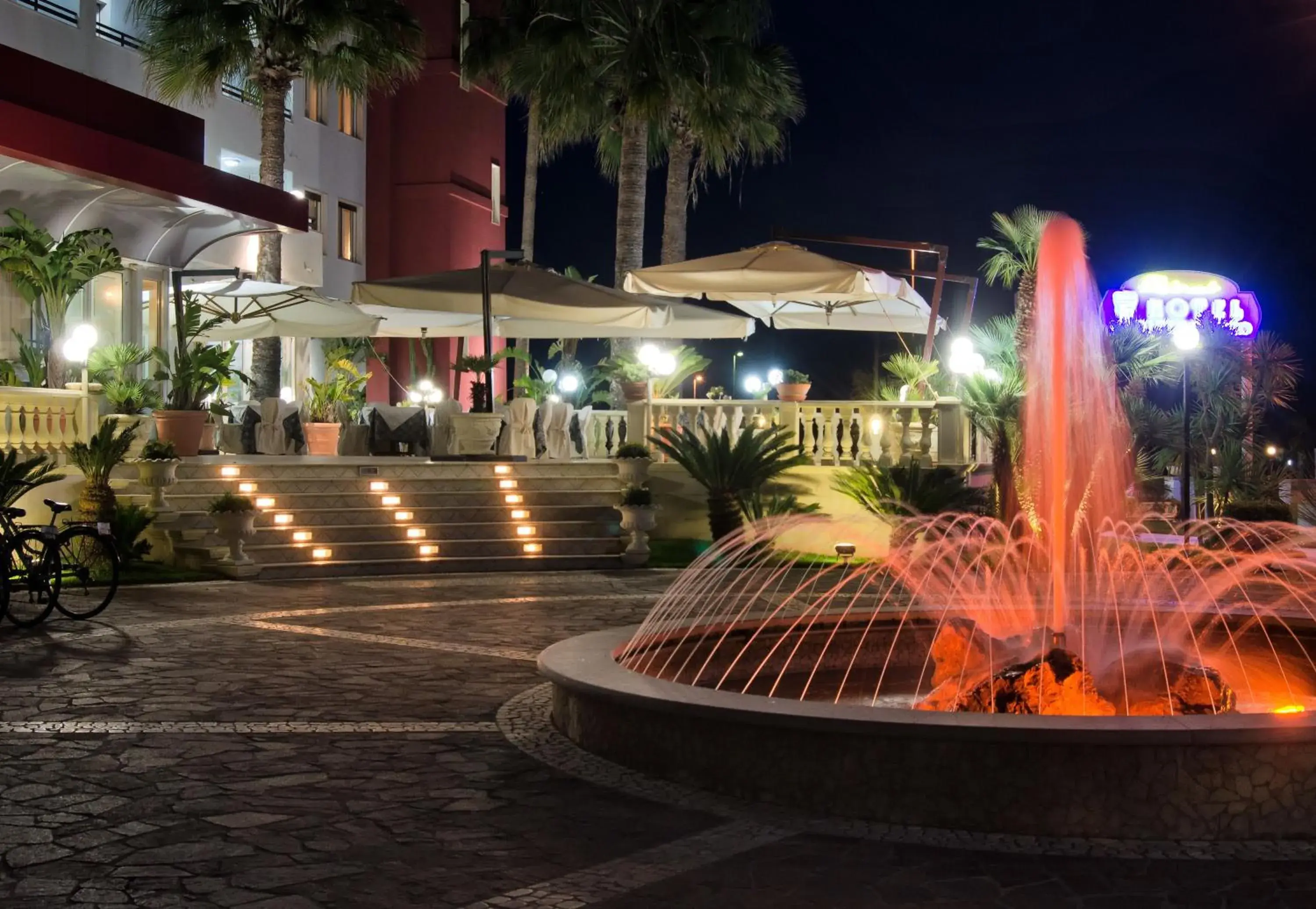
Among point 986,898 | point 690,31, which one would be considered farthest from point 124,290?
point 986,898

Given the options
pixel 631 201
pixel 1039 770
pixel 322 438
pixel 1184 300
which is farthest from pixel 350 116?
pixel 1039 770

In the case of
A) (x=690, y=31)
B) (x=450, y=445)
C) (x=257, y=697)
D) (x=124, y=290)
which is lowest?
(x=257, y=697)

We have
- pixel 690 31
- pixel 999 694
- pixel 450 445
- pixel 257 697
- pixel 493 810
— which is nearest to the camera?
pixel 493 810

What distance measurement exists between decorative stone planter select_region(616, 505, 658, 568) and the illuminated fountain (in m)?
0.92

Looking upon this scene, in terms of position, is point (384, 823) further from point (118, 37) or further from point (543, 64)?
point (543, 64)

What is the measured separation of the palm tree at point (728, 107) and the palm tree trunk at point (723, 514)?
952 cm

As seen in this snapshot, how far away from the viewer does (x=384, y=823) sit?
6230 millimetres

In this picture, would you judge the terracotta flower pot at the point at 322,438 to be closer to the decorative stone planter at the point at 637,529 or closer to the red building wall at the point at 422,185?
the decorative stone planter at the point at 637,529

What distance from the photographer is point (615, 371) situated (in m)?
25.4

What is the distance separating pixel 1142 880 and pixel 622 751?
8.88 feet

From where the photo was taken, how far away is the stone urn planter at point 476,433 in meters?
21.0

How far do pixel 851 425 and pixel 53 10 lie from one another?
50.6 ft

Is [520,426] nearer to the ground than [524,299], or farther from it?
nearer to the ground

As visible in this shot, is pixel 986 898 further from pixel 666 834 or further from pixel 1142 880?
pixel 666 834
